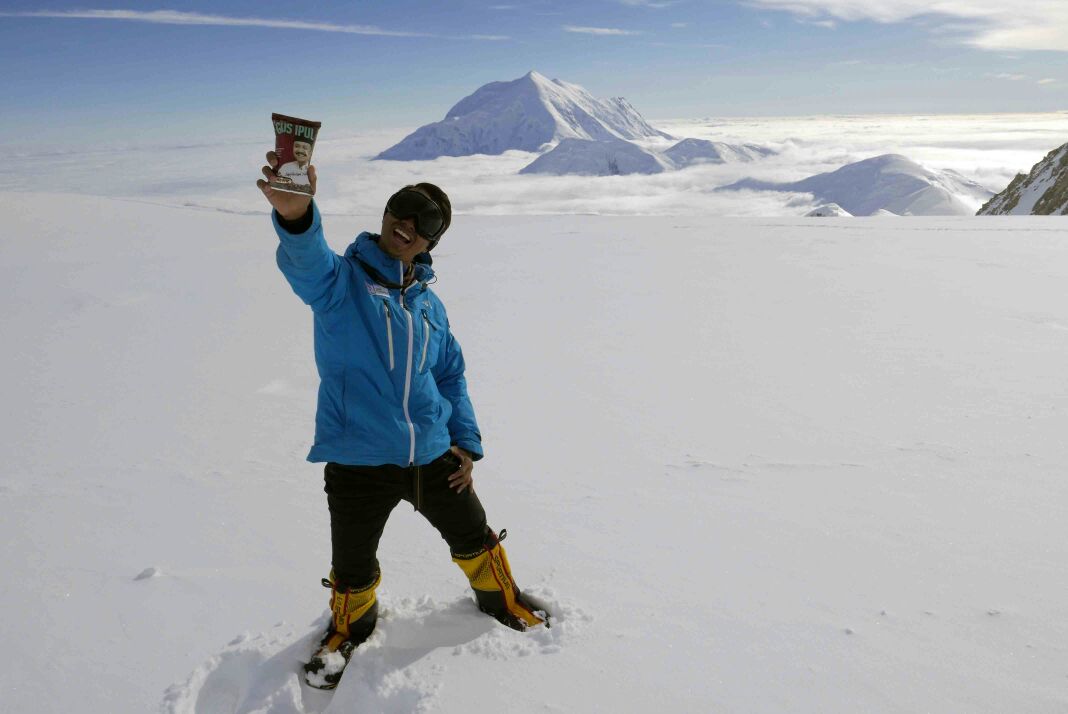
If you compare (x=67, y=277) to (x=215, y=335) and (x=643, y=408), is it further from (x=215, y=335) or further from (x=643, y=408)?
(x=643, y=408)

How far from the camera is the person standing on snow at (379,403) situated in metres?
1.91

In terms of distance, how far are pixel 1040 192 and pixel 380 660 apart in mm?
82405

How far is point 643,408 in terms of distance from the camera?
4.39 meters

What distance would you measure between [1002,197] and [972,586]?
88.1 m

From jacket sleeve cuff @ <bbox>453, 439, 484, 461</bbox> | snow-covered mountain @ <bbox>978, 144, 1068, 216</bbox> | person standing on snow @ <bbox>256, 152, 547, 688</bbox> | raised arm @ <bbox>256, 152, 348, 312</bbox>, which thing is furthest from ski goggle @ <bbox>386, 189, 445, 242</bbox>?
snow-covered mountain @ <bbox>978, 144, 1068, 216</bbox>

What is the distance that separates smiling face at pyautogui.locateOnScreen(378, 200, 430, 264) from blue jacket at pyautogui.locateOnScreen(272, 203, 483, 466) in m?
0.03

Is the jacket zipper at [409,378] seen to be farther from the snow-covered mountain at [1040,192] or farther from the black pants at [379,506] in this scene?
the snow-covered mountain at [1040,192]

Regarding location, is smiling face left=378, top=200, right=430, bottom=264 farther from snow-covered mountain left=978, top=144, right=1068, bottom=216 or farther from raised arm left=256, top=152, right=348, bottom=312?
snow-covered mountain left=978, top=144, right=1068, bottom=216

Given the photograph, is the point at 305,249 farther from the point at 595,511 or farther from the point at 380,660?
the point at 595,511

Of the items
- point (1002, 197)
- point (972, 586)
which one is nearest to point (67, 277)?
point (972, 586)

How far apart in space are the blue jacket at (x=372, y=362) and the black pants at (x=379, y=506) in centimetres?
8

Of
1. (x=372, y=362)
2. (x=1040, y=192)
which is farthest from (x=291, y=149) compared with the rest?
(x=1040, y=192)

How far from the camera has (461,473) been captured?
216 centimetres

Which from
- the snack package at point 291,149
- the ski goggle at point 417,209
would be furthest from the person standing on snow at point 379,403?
the snack package at point 291,149
